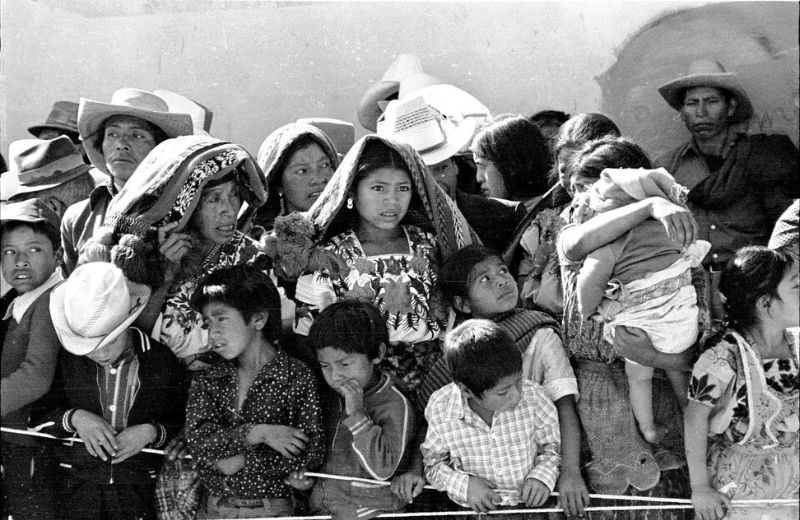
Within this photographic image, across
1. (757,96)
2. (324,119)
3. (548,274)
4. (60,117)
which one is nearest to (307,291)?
(548,274)

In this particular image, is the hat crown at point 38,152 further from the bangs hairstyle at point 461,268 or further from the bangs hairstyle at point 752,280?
the bangs hairstyle at point 752,280

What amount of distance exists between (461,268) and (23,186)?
172cm

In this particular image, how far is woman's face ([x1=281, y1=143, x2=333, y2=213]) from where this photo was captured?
3.41m

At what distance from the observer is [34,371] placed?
2936 millimetres

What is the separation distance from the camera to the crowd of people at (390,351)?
9.01 ft

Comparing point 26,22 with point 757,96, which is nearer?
point 26,22

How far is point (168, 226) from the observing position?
3.11 meters

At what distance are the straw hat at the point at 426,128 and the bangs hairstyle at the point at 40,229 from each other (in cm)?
111

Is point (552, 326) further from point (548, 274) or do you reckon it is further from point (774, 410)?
point (774, 410)

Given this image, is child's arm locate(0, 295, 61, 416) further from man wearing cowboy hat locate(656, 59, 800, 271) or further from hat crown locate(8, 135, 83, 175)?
man wearing cowboy hat locate(656, 59, 800, 271)

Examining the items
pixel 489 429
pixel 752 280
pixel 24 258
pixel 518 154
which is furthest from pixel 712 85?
pixel 24 258

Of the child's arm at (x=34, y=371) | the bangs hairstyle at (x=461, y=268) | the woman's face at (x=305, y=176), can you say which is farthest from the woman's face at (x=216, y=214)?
the bangs hairstyle at (x=461, y=268)

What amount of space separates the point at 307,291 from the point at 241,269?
19 cm

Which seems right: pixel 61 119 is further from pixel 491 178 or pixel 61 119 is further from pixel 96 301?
pixel 491 178
